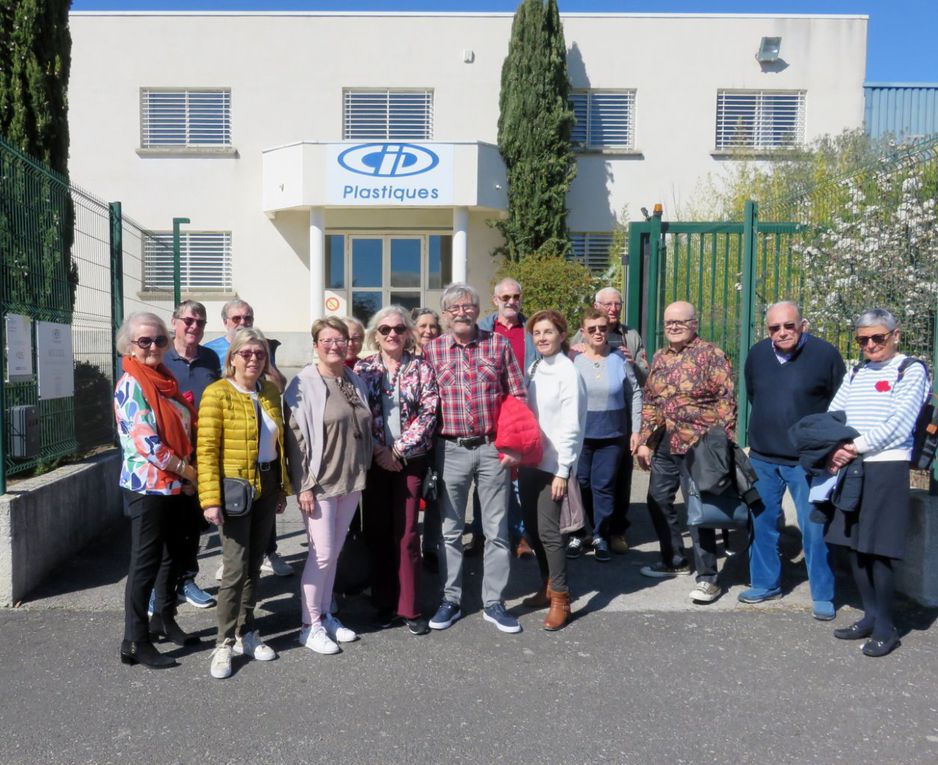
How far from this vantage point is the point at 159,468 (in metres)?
3.87

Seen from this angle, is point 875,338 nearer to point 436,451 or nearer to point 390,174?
point 436,451

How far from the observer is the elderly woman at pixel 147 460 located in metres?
3.87

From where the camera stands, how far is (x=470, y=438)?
442 centimetres

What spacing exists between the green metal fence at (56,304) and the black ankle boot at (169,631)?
1.36 metres

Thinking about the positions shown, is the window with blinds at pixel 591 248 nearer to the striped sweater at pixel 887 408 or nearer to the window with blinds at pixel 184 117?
the window with blinds at pixel 184 117

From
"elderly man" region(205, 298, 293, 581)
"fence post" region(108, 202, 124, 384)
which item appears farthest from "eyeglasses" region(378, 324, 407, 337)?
"fence post" region(108, 202, 124, 384)

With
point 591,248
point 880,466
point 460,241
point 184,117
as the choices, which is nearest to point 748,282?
point 880,466

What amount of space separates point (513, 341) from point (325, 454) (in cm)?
227

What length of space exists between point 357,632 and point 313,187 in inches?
444

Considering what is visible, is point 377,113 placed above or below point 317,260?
above

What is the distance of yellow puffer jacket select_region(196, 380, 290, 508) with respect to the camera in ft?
12.4

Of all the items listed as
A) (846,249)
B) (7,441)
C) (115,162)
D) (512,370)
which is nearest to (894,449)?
(512,370)

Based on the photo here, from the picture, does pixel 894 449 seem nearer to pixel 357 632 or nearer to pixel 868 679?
pixel 868 679

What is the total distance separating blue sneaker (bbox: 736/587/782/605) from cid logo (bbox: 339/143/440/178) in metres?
11.1
